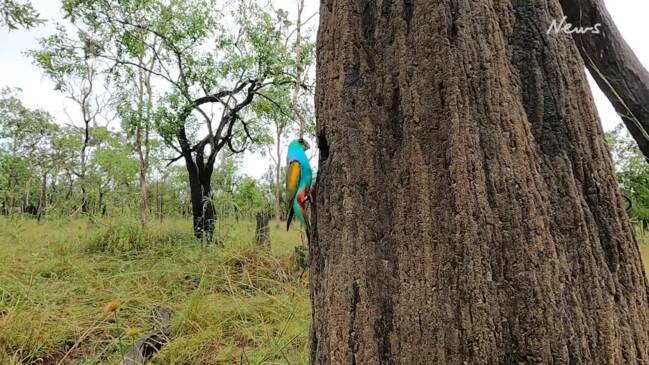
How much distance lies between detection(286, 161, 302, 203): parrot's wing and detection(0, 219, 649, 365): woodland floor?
0.81 m

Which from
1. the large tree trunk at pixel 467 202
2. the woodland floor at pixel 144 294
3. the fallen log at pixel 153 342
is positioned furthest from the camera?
the woodland floor at pixel 144 294

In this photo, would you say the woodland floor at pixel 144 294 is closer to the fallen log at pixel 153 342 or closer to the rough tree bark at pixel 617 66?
the fallen log at pixel 153 342

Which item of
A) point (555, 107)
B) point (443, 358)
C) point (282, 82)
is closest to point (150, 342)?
point (443, 358)

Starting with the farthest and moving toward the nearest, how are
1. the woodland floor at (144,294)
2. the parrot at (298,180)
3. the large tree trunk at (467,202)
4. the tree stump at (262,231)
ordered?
the tree stump at (262,231), the woodland floor at (144,294), the parrot at (298,180), the large tree trunk at (467,202)

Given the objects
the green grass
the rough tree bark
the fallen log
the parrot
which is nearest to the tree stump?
the green grass

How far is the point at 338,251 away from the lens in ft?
3.72

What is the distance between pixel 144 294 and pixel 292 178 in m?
2.89

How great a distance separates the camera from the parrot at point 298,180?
187cm

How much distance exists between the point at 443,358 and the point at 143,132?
921cm

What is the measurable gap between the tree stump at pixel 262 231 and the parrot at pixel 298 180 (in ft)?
12.6

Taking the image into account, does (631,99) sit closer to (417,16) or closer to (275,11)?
(417,16)

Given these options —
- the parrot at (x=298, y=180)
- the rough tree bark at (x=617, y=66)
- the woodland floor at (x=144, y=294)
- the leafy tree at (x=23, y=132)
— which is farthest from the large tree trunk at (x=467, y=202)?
the leafy tree at (x=23, y=132)

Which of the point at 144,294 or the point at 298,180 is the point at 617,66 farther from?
the point at 144,294

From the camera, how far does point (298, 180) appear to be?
1.92 metres
